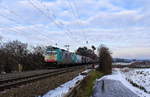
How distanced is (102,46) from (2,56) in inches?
1030

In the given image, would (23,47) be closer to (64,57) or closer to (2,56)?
(64,57)

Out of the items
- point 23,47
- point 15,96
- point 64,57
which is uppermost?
point 23,47

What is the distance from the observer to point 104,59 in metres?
53.8

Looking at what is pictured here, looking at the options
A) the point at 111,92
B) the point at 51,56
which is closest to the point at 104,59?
the point at 51,56

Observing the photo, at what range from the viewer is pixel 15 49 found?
64.5 m

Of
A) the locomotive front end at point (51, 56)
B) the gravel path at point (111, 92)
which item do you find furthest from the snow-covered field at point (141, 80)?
the locomotive front end at point (51, 56)

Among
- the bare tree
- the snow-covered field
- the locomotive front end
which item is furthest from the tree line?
the snow-covered field

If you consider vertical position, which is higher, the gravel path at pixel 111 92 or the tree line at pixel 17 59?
the tree line at pixel 17 59

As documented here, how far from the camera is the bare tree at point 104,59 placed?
53.8m

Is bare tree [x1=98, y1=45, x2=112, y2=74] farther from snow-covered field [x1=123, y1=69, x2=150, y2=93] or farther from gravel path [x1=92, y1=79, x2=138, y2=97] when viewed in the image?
gravel path [x1=92, y1=79, x2=138, y2=97]

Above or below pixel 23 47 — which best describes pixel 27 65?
below

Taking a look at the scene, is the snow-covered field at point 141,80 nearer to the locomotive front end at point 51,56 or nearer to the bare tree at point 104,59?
the bare tree at point 104,59

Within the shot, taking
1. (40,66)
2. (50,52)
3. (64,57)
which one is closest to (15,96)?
(50,52)

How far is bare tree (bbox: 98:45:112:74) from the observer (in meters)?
53.8
